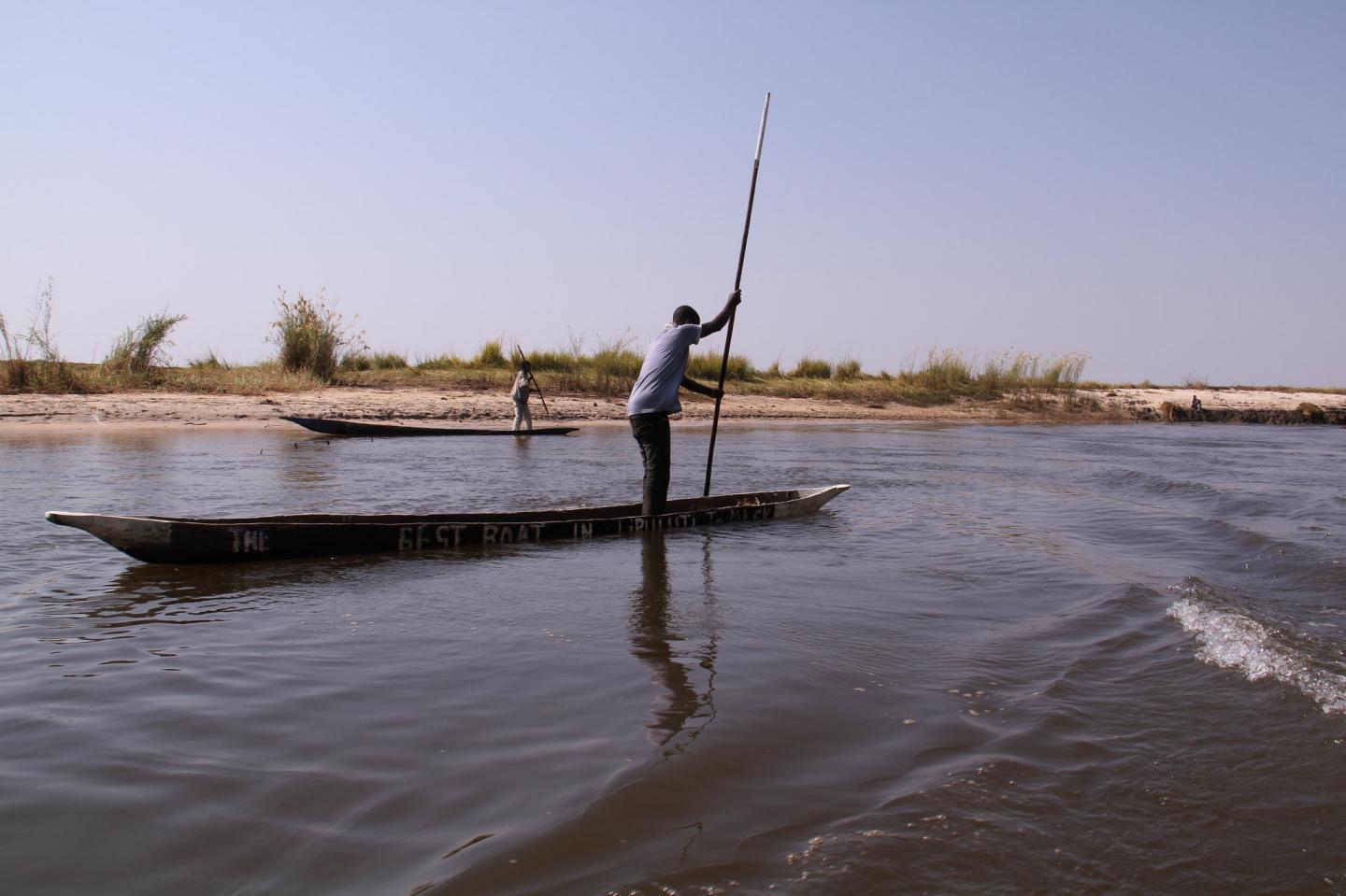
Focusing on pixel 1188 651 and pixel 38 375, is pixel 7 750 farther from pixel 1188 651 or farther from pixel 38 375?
pixel 38 375

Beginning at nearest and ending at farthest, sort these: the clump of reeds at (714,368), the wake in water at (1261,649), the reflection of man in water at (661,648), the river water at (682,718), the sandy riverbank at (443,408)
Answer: the river water at (682,718) → the reflection of man in water at (661,648) → the wake in water at (1261,649) → the sandy riverbank at (443,408) → the clump of reeds at (714,368)

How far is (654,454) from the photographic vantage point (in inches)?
316

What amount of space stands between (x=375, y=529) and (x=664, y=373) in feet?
8.58

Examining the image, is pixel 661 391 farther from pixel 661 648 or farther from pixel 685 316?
pixel 661 648

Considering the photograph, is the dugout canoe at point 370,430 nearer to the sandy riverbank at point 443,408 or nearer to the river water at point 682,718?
the sandy riverbank at point 443,408

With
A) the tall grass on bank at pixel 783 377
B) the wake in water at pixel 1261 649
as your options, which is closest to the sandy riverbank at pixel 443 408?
the tall grass on bank at pixel 783 377

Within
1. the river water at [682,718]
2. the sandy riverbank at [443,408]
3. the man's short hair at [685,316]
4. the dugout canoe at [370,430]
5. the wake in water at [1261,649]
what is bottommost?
the river water at [682,718]

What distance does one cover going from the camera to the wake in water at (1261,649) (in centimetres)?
412

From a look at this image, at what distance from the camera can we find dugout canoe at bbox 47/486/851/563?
19.3ft

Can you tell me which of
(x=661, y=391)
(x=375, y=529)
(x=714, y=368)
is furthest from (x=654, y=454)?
(x=714, y=368)

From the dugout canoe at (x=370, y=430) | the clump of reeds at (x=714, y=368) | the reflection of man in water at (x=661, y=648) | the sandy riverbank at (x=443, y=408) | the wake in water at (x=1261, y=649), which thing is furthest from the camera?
the clump of reeds at (x=714, y=368)

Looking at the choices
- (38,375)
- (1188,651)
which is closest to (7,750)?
(1188,651)

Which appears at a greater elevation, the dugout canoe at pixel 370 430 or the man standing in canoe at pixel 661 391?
the man standing in canoe at pixel 661 391

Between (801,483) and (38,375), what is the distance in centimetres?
1605
